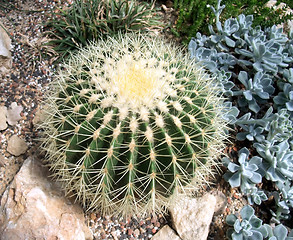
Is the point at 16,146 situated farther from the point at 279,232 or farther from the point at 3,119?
the point at 279,232

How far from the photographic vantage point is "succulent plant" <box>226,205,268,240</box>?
97.7 inches

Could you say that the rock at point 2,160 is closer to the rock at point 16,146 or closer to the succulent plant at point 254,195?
the rock at point 16,146

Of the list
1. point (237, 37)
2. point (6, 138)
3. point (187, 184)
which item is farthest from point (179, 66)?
point (6, 138)

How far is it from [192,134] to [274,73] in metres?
1.73

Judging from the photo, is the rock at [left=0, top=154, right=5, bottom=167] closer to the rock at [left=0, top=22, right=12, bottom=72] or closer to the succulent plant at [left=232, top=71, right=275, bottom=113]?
the rock at [left=0, top=22, right=12, bottom=72]

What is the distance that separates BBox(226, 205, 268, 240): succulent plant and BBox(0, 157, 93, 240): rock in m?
1.16

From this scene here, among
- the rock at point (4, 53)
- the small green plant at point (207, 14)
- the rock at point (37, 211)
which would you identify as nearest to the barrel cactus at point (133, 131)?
the rock at point (37, 211)

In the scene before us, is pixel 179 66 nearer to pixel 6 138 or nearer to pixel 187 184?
pixel 187 184

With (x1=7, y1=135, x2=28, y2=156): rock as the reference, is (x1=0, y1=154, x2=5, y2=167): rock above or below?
below

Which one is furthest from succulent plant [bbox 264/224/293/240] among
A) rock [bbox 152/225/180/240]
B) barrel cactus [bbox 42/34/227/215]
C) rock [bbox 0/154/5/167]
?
rock [bbox 0/154/5/167]

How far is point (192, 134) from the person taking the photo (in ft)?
6.88

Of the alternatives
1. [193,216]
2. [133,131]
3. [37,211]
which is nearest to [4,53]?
[37,211]

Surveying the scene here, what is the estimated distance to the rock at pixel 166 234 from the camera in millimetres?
2610

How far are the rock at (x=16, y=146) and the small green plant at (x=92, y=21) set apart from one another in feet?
3.57
